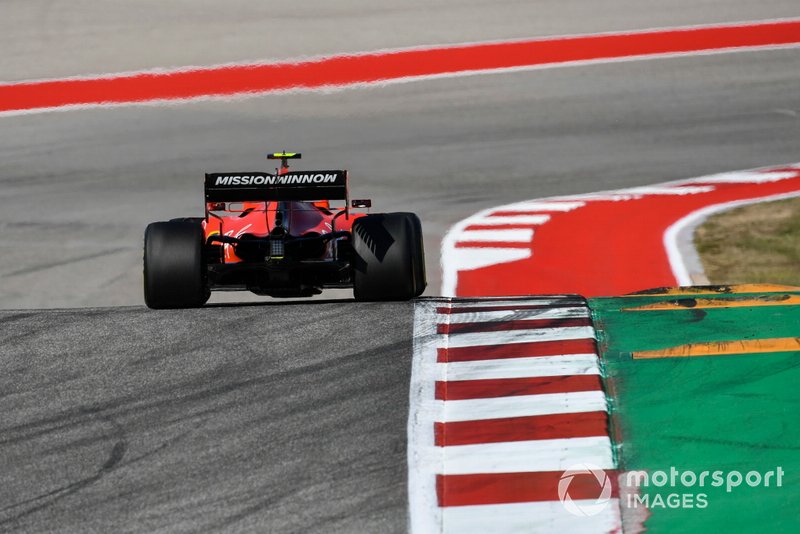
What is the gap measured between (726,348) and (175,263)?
463cm

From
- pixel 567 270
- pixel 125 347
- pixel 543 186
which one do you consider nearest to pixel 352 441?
pixel 125 347

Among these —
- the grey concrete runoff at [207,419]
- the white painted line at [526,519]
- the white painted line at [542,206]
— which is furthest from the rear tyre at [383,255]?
the white painted line at [542,206]

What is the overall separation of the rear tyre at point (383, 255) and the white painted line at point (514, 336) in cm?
105

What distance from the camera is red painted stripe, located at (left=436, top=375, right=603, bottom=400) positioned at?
9.54 meters

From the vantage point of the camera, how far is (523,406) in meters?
9.31

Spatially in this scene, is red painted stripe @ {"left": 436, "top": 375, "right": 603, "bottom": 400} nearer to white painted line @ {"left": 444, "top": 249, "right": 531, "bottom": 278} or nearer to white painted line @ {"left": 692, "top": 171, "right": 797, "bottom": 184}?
white painted line @ {"left": 444, "top": 249, "right": 531, "bottom": 278}

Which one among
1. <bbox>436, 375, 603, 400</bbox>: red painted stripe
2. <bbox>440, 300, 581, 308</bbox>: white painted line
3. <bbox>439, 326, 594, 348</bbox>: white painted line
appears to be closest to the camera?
<bbox>436, 375, 603, 400</bbox>: red painted stripe

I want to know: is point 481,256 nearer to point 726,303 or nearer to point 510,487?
point 726,303

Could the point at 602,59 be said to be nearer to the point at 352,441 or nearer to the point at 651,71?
the point at 651,71

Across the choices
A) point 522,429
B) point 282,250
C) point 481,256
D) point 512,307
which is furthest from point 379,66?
point 522,429

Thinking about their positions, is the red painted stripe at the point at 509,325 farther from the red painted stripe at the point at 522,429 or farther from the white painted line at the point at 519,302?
the red painted stripe at the point at 522,429

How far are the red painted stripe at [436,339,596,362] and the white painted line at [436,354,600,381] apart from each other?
92 mm

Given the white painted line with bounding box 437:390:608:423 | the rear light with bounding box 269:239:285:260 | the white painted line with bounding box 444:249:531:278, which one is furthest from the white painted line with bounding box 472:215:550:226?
the white painted line with bounding box 437:390:608:423

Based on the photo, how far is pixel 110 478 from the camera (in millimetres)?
8438
